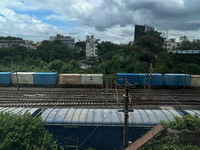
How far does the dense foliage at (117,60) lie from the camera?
3155 cm

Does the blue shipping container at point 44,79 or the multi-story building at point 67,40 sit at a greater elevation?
the multi-story building at point 67,40

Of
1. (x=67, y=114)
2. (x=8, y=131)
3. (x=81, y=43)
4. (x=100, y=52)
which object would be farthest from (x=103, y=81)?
(x=81, y=43)

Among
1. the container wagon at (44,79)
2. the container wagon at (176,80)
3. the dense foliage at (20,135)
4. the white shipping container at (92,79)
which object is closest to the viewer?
the dense foliage at (20,135)

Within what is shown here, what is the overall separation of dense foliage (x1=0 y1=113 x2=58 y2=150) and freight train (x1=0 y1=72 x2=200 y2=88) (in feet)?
55.4

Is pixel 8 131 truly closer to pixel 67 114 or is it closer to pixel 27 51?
pixel 67 114

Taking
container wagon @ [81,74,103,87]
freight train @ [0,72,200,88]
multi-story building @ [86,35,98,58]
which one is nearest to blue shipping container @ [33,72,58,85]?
freight train @ [0,72,200,88]

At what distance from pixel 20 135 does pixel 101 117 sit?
4.68 meters

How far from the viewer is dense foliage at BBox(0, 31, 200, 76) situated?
31547mm

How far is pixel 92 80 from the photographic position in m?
23.2

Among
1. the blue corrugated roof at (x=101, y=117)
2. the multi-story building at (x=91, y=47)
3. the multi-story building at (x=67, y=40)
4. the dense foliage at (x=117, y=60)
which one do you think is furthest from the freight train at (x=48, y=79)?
the multi-story building at (x=67, y=40)

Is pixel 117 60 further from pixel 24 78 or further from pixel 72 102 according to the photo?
pixel 72 102

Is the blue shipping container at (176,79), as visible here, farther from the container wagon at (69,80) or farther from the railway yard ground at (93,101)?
the container wagon at (69,80)

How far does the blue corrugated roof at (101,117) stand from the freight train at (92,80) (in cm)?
1328

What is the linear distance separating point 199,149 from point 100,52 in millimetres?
47197
